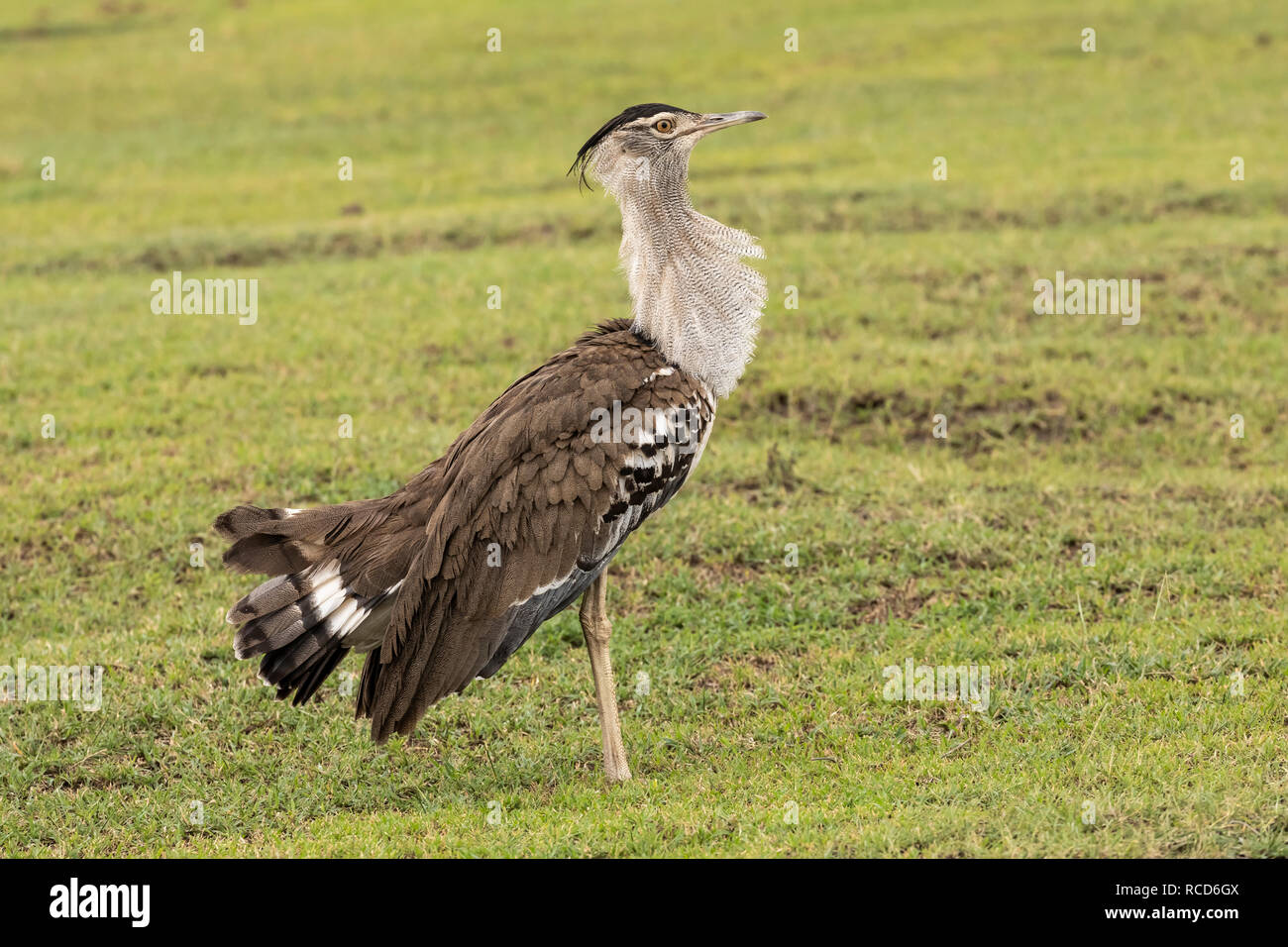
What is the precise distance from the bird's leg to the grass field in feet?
0.42

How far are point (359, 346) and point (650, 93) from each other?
11537 mm

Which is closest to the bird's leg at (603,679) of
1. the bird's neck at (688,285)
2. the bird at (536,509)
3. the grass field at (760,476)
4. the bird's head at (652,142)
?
the bird at (536,509)

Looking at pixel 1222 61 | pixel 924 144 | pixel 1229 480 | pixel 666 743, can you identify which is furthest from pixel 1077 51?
pixel 666 743

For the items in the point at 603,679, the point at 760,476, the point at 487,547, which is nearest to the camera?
the point at 487,547

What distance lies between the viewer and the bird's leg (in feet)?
18.3

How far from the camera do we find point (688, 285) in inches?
227

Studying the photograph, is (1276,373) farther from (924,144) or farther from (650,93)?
(650,93)

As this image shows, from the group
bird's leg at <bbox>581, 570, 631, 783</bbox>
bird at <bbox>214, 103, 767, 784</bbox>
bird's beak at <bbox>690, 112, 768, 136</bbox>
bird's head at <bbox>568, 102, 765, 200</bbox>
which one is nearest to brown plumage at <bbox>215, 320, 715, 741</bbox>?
bird at <bbox>214, 103, 767, 784</bbox>

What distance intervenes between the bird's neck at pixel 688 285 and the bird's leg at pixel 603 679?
102 cm

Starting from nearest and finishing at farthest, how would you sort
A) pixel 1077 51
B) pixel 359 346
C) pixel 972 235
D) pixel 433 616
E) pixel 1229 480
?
1. pixel 433 616
2. pixel 1229 480
3. pixel 359 346
4. pixel 972 235
5. pixel 1077 51

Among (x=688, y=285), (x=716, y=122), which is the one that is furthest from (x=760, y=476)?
(x=716, y=122)

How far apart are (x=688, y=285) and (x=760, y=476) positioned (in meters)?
2.94

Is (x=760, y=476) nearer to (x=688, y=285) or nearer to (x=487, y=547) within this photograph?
(x=688, y=285)

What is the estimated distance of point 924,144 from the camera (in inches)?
666
